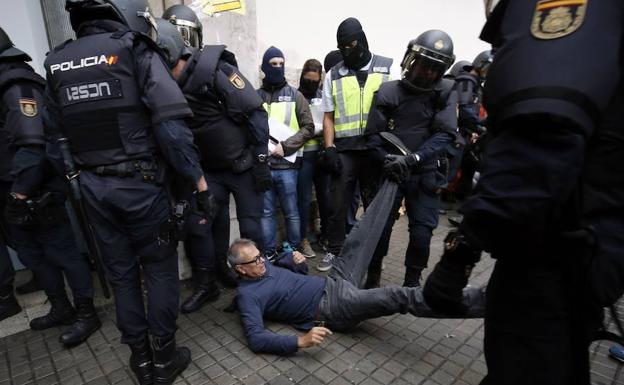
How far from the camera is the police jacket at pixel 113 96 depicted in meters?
1.92

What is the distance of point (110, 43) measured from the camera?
6.28 ft

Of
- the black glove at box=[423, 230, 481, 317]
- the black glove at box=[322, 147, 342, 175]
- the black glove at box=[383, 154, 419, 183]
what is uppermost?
the black glove at box=[423, 230, 481, 317]

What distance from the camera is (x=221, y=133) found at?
294 cm

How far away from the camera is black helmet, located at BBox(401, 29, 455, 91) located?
2.70m

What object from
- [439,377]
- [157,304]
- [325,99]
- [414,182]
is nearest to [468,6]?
[325,99]

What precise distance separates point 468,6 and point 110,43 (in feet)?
27.0

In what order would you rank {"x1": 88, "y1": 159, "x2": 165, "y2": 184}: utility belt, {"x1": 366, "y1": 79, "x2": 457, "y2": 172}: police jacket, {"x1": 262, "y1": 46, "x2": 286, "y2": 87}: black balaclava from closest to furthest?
1. {"x1": 88, "y1": 159, "x2": 165, "y2": 184}: utility belt
2. {"x1": 366, "y1": 79, "x2": 457, "y2": 172}: police jacket
3. {"x1": 262, "y1": 46, "x2": 286, "y2": 87}: black balaclava

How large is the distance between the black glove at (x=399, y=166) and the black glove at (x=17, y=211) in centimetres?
258

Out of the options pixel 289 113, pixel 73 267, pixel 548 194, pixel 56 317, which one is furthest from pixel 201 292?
pixel 548 194

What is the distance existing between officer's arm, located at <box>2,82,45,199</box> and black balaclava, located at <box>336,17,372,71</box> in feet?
8.36

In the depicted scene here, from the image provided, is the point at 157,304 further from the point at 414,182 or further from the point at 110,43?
the point at 414,182

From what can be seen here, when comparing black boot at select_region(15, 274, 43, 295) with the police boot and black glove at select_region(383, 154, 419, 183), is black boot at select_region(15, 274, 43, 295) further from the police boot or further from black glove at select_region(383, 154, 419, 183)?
black glove at select_region(383, 154, 419, 183)

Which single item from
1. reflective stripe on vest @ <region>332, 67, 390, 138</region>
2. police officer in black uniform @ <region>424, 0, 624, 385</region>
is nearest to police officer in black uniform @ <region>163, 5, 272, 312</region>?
reflective stripe on vest @ <region>332, 67, 390, 138</region>

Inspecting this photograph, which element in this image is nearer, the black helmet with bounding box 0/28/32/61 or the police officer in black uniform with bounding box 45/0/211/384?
the police officer in black uniform with bounding box 45/0/211/384
